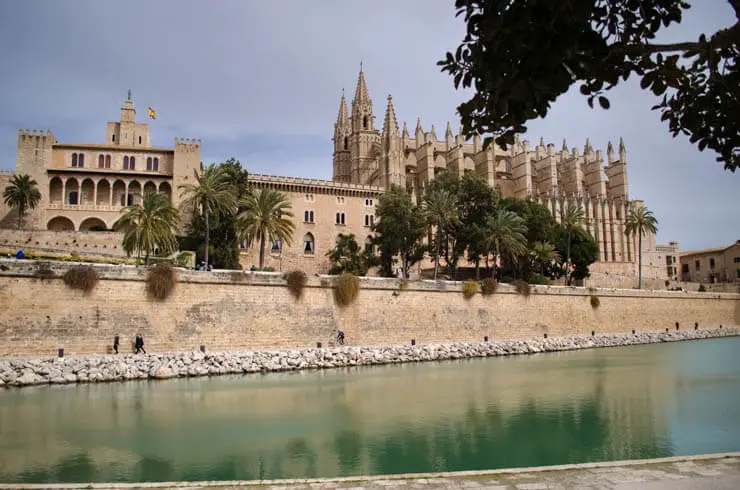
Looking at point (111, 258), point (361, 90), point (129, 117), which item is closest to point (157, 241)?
point (111, 258)

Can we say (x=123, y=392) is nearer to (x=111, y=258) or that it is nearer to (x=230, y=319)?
(x=230, y=319)

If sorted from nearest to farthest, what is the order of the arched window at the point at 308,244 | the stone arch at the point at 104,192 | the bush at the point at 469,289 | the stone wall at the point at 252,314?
the stone wall at the point at 252,314 < the bush at the point at 469,289 < the stone arch at the point at 104,192 < the arched window at the point at 308,244

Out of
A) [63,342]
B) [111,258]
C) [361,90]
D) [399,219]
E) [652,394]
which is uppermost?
[361,90]

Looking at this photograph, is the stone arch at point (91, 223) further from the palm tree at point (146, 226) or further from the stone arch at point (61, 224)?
the palm tree at point (146, 226)

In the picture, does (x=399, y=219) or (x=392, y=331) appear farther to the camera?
(x=399, y=219)

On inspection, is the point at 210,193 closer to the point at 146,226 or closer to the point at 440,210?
the point at 146,226

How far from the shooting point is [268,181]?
164 feet

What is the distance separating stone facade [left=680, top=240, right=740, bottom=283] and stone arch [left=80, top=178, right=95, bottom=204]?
7133 centimetres

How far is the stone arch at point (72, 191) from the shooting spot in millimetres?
43250

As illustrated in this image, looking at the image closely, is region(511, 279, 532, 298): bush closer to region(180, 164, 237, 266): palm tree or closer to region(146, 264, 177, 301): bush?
region(180, 164, 237, 266): palm tree

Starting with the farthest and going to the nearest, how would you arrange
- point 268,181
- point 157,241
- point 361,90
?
point 361,90 < point 268,181 < point 157,241

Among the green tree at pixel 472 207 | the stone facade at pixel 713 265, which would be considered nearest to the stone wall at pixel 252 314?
the green tree at pixel 472 207

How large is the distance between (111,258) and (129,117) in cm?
2285

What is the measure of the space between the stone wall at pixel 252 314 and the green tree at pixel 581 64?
20780 millimetres
